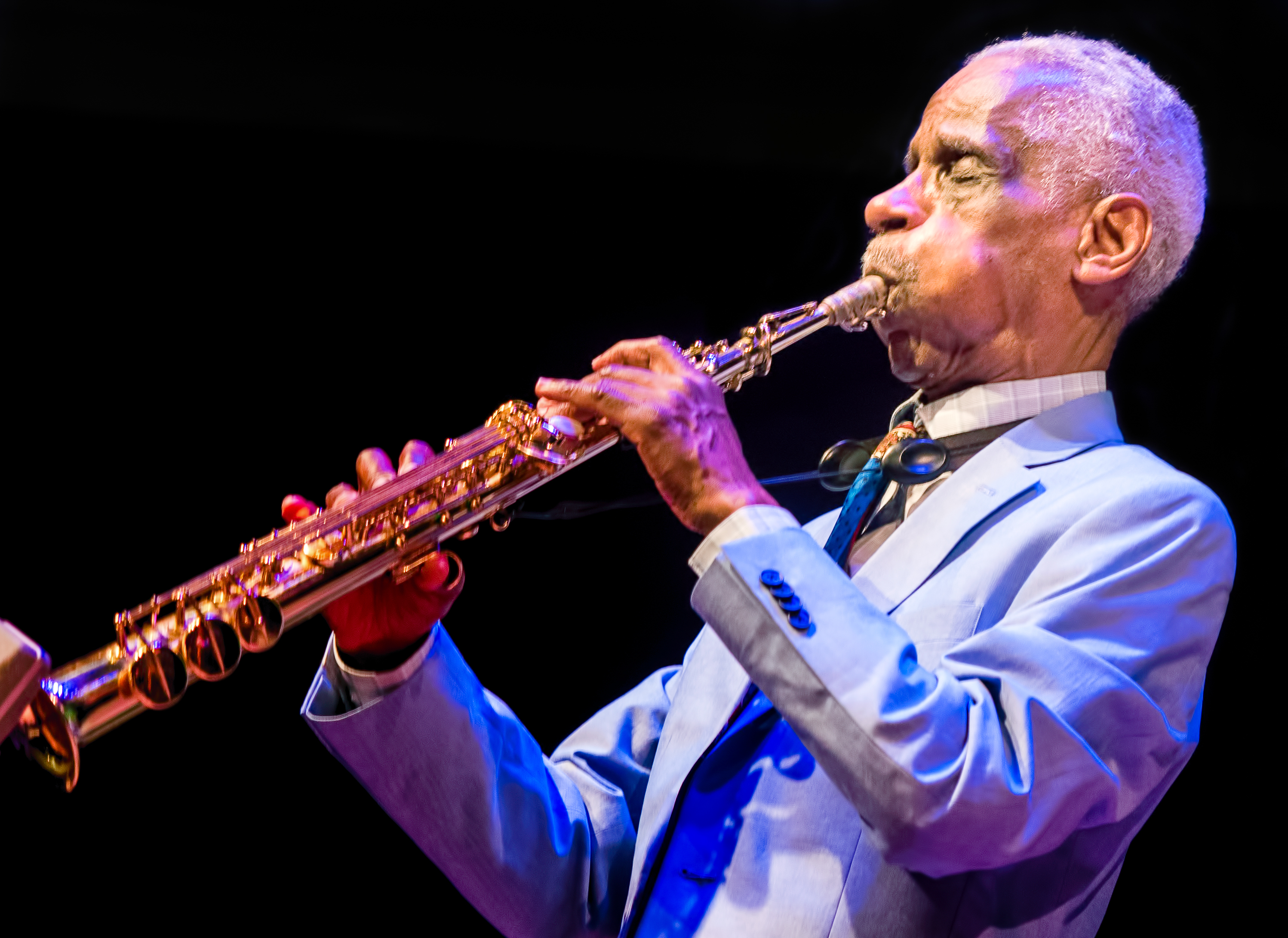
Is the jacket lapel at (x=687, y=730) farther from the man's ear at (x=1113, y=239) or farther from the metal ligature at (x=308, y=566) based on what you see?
the man's ear at (x=1113, y=239)

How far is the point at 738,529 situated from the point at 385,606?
595 mm

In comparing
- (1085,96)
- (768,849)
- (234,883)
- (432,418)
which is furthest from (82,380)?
(1085,96)

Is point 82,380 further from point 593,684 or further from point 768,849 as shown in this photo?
point 768,849

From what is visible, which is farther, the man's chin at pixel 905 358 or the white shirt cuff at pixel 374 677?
the man's chin at pixel 905 358

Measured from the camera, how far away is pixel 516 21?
10.5 ft

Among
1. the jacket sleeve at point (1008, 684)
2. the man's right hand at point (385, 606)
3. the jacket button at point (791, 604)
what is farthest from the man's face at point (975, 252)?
the man's right hand at point (385, 606)

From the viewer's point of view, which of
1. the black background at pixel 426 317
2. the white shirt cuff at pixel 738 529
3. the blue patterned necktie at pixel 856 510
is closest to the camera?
the white shirt cuff at pixel 738 529

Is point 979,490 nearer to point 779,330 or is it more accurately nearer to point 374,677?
point 779,330

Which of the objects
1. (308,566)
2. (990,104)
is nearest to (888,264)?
(990,104)

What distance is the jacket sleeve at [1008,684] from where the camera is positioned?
1.26m

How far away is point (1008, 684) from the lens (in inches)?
52.8

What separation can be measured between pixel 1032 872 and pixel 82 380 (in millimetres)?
2481

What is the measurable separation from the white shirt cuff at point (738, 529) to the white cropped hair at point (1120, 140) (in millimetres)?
830

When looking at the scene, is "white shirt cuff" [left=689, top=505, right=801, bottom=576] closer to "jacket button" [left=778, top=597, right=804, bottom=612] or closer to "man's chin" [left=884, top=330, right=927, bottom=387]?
"jacket button" [left=778, top=597, right=804, bottom=612]
